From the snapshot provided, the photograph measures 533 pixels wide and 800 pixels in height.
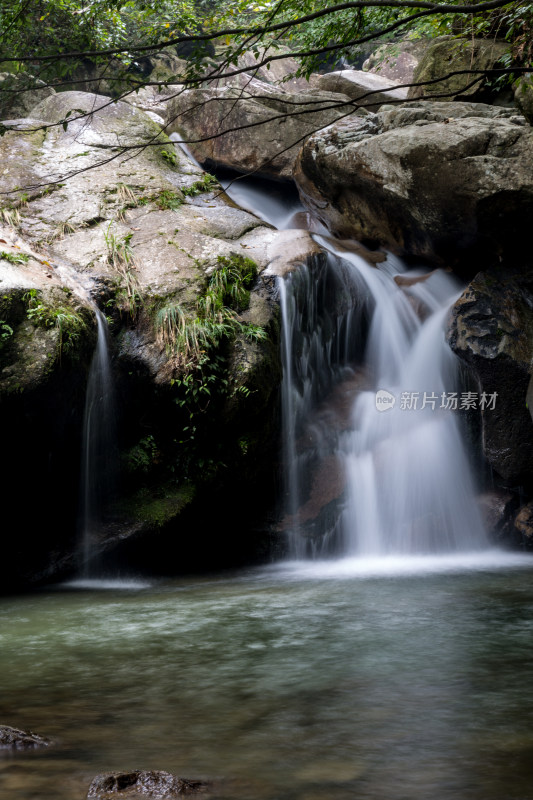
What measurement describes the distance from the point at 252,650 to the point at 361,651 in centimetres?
70

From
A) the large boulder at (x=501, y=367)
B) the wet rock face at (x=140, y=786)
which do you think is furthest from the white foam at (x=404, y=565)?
the wet rock face at (x=140, y=786)

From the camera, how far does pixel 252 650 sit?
170 inches

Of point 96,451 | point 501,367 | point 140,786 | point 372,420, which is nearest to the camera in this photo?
→ point 140,786

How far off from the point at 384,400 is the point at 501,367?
5.51ft

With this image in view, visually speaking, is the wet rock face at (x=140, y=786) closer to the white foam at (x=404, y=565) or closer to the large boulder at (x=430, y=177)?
the white foam at (x=404, y=565)

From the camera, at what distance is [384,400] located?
9195 mm

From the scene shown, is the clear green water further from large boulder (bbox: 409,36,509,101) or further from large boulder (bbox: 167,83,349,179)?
large boulder (bbox: 167,83,349,179)

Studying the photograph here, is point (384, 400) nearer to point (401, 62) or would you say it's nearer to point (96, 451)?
point (96, 451)

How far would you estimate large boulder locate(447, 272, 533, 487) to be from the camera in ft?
26.7

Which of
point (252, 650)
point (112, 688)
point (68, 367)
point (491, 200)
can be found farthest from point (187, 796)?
point (491, 200)

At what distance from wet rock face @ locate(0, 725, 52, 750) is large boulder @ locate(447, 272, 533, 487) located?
675 cm

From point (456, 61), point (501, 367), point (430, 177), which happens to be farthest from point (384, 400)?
point (456, 61)

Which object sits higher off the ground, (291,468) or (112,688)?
(291,468)

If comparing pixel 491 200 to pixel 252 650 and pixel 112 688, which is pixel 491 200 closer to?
pixel 252 650
